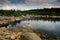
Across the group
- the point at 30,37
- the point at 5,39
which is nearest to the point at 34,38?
the point at 30,37

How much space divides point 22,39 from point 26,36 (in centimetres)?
84

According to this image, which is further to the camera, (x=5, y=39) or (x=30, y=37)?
(x=5, y=39)

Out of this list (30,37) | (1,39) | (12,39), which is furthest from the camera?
(12,39)

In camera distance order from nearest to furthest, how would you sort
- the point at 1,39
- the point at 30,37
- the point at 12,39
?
the point at 30,37, the point at 1,39, the point at 12,39

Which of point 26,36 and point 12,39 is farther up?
point 26,36

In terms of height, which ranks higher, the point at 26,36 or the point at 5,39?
the point at 26,36

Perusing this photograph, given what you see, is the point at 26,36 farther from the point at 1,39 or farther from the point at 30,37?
the point at 1,39

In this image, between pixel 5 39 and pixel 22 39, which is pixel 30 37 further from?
pixel 5 39

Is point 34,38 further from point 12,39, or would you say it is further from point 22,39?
point 12,39

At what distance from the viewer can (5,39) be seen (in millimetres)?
25594

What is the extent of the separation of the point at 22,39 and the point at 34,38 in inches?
67.3

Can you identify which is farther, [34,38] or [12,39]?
[12,39]

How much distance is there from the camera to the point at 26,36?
22.6m

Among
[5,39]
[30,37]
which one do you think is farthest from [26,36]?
[5,39]
